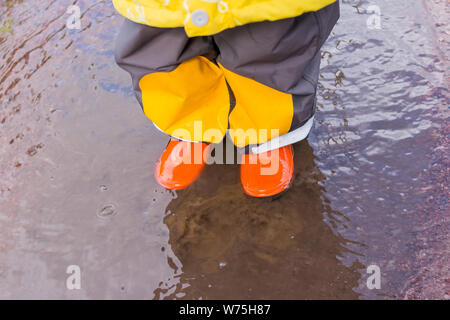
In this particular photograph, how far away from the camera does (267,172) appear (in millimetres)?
1385

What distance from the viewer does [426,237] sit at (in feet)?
4.09

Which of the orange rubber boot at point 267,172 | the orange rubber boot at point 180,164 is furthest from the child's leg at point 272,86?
the orange rubber boot at point 180,164

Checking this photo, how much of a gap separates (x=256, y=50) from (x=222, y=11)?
0.15 metres

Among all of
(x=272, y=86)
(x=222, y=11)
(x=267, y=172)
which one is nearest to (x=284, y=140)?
(x=267, y=172)

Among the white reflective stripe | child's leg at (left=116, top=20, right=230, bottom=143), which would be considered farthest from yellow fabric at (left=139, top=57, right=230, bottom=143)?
the white reflective stripe

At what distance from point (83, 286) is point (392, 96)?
1.31 m

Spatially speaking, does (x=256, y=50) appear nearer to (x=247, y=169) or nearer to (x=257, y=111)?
(x=257, y=111)

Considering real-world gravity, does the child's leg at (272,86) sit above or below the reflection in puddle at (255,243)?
above

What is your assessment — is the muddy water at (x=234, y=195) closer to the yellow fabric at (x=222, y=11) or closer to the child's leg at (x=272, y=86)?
the child's leg at (x=272, y=86)

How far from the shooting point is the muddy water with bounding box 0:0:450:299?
3.98 feet

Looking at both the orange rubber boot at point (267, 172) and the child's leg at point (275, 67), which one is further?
the orange rubber boot at point (267, 172)

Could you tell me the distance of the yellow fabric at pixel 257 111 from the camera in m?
1.21

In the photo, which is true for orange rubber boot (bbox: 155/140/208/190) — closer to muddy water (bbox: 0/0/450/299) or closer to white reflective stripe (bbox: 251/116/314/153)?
muddy water (bbox: 0/0/450/299)

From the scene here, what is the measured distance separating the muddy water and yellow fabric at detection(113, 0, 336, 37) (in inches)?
23.4
